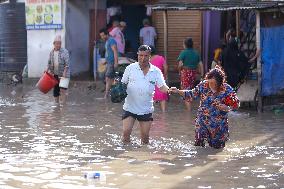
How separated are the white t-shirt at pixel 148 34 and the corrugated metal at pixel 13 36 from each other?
467 centimetres

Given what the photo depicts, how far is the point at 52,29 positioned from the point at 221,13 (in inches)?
209

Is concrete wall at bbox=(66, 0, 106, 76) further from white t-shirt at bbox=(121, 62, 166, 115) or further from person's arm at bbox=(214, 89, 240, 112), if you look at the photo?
person's arm at bbox=(214, 89, 240, 112)

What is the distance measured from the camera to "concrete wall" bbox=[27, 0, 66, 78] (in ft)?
72.3

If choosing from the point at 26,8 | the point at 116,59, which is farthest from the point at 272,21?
the point at 26,8

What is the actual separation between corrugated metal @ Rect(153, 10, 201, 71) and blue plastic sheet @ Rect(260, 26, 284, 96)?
19.4 feet

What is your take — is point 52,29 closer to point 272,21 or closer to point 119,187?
→ point 272,21

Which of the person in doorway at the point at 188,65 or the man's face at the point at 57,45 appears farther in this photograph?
the man's face at the point at 57,45

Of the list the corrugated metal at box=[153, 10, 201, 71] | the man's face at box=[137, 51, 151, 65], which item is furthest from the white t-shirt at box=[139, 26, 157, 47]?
the man's face at box=[137, 51, 151, 65]

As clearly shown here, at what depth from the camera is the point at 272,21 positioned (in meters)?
14.6

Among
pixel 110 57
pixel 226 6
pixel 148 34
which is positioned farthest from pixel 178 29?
pixel 226 6

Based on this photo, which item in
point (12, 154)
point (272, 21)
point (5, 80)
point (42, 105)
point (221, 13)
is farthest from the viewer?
point (5, 80)

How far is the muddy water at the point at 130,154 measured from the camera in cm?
765

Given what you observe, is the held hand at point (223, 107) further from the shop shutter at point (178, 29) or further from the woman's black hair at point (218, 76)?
the shop shutter at point (178, 29)

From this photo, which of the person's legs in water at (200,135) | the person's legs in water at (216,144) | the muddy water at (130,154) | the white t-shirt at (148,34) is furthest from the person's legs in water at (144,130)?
the white t-shirt at (148,34)
